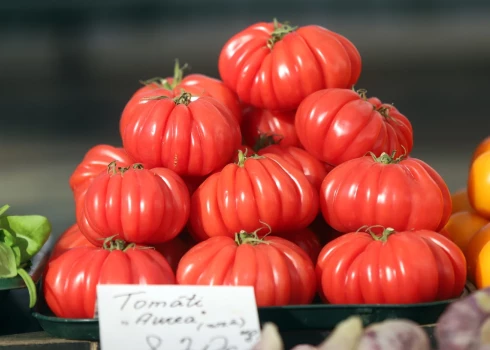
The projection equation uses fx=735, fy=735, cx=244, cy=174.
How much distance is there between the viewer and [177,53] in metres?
6.61

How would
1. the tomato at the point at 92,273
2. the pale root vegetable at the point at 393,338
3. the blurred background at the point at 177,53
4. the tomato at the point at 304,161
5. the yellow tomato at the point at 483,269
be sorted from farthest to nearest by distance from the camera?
the blurred background at the point at 177,53 → the tomato at the point at 304,161 → the yellow tomato at the point at 483,269 → the tomato at the point at 92,273 → the pale root vegetable at the point at 393,338

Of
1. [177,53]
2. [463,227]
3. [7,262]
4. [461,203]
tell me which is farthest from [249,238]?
[177,53]

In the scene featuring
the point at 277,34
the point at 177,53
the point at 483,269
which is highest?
the point at 277,34

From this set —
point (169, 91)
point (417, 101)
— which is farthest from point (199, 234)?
point (417, 101)

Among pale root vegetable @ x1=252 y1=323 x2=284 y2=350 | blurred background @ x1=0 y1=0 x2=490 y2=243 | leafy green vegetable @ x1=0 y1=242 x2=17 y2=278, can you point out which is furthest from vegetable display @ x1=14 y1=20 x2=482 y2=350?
blurred background @ x1=0 y1=0 x2=490 y2=243

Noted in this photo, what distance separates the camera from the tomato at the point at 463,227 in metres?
1.47

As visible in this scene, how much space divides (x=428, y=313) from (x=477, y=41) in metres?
6.11

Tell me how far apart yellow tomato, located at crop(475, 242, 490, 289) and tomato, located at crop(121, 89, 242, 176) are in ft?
1.63

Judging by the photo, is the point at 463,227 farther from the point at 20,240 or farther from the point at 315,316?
the point at 20,240

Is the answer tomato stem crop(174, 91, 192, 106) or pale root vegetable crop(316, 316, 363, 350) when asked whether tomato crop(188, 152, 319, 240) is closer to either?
tomato stem crop(174, 91, 192, 106)

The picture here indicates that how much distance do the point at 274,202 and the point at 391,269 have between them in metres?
0.24

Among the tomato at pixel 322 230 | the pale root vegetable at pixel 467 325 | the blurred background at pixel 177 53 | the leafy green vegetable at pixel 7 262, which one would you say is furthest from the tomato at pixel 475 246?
the blurred background at pixel 177 53

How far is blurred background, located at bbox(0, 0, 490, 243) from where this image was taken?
214 inches

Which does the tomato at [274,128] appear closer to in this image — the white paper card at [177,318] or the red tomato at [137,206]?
the red tomato at [137,206]
